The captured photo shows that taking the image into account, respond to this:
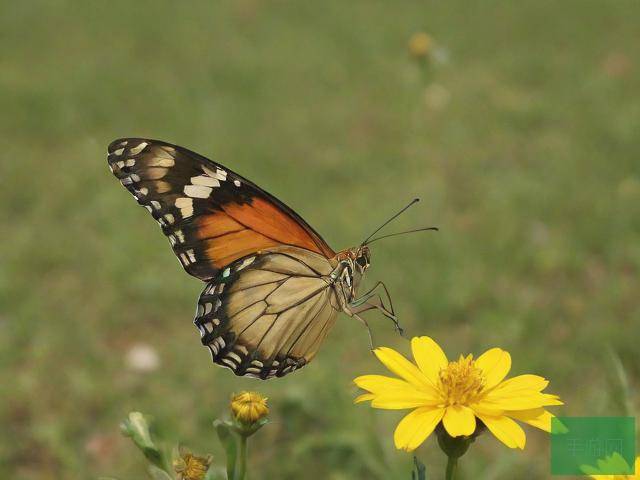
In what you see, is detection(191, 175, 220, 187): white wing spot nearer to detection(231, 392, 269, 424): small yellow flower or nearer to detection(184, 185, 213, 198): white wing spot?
detection(184, 185, 213, 198): white wing spot

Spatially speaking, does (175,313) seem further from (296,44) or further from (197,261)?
(296,44)

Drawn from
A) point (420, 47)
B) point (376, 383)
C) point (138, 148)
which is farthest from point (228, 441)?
point (420, 47)

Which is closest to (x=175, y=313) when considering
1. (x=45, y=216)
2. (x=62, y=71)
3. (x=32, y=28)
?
(x=45, y=216)

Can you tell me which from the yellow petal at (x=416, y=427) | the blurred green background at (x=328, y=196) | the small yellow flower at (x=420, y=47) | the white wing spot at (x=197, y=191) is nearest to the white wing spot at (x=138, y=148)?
the white wing spot at (x=197, y=191)

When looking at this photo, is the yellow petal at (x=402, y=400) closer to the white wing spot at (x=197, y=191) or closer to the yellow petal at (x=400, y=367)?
the yellow petal at (x=400, y=367)

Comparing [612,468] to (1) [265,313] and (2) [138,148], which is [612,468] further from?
(2) [138,148]

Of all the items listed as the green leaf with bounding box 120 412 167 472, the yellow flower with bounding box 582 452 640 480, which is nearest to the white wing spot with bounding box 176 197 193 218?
the green leaf with bounding box 120 412 167 472
